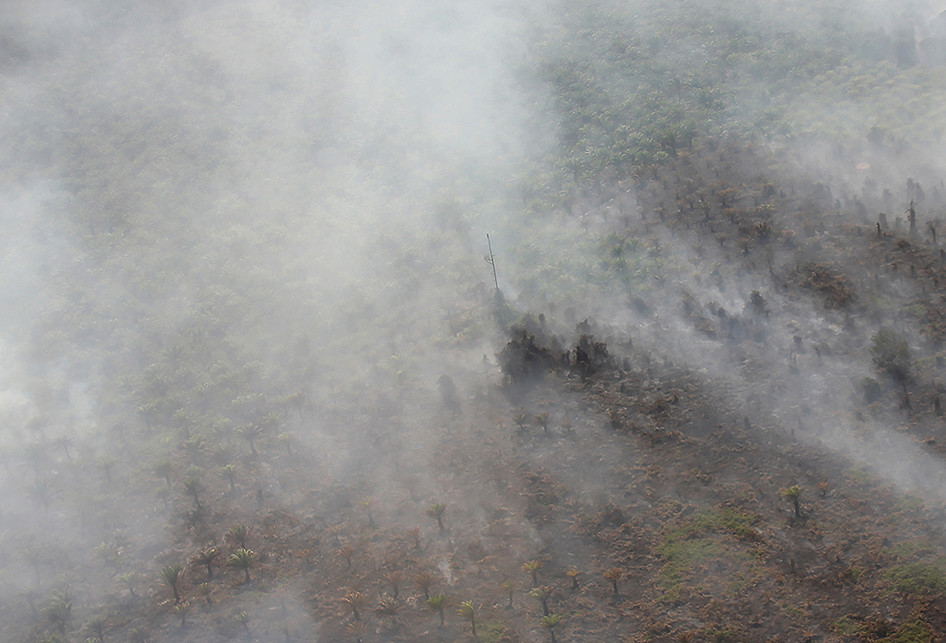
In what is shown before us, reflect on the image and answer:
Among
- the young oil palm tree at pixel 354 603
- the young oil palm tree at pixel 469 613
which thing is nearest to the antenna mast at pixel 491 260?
the young oil palm tree at pixel 354 603

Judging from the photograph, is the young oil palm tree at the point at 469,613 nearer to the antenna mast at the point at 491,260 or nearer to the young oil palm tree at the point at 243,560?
the young oil palm tree at the point at 243,560

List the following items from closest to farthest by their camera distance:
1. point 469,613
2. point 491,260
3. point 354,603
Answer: point 469,613 → point 354,603 → point 491,260

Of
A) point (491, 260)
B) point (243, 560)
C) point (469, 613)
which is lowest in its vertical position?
point (469, 613)

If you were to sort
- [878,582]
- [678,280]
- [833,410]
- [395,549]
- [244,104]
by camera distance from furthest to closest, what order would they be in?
1. [244,104]
2. [678,280]
3. [833,410]
4. [395,549]
5. [878,582]

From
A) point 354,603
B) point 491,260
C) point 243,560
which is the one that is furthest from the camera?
point 491,260

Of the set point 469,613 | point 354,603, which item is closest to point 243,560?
point 354,603

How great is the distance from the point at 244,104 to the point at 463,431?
122ft

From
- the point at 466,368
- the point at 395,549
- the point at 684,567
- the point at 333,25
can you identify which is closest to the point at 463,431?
the point at 466,368

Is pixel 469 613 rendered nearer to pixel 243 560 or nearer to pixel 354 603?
pixel 354 603

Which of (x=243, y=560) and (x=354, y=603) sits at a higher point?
(x=243, y=560)

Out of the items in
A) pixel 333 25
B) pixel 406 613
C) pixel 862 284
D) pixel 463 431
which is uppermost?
pixel 333 25

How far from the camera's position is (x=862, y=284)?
28625 mm

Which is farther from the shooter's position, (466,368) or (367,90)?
(367,90)

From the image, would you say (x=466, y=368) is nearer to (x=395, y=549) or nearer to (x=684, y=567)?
(x=395, y=549)
